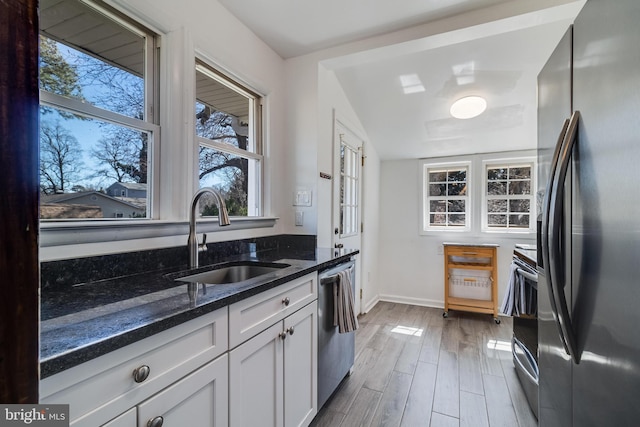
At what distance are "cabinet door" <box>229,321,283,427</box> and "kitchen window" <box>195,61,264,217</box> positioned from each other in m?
0.94

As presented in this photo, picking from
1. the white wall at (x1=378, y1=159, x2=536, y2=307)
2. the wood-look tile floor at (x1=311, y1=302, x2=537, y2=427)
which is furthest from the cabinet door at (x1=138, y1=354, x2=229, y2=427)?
the white wall at (x1=378, y1=159, x2=536, y2=307)

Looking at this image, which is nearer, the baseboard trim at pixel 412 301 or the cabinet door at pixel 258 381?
the cabinet door at pixel 258 381

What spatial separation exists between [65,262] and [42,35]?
0.87 meters

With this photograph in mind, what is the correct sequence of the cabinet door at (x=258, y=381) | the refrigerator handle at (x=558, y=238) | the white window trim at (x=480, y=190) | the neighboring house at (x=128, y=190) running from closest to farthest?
the refrigerator handle at (x=558, y=238) → the cabinet door at (x=258, y=381) → the neighboring house at (x=128, y=190) → the white window trim at (x=480, y=190)

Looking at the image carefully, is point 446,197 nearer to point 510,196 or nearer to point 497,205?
point 497,205

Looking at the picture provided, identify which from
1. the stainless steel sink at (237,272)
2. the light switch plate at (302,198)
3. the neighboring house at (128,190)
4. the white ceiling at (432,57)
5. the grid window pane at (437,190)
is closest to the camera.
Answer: the neighboring house at (128,190)

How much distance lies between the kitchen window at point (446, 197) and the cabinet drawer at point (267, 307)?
9.21 feet

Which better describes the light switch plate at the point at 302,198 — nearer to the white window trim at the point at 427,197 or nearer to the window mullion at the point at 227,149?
the window mullion at the point at 227,149

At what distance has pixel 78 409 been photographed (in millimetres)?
613

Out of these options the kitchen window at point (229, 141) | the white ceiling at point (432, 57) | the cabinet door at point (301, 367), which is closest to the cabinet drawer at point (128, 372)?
the cabinet door at point (301, 367)

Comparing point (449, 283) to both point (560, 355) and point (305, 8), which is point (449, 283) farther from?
point (305, 8)

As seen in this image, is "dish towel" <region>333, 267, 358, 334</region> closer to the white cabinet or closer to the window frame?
the white cabinet

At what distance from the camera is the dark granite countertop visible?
0.61m

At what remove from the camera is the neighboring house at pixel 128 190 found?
1.35 metres
